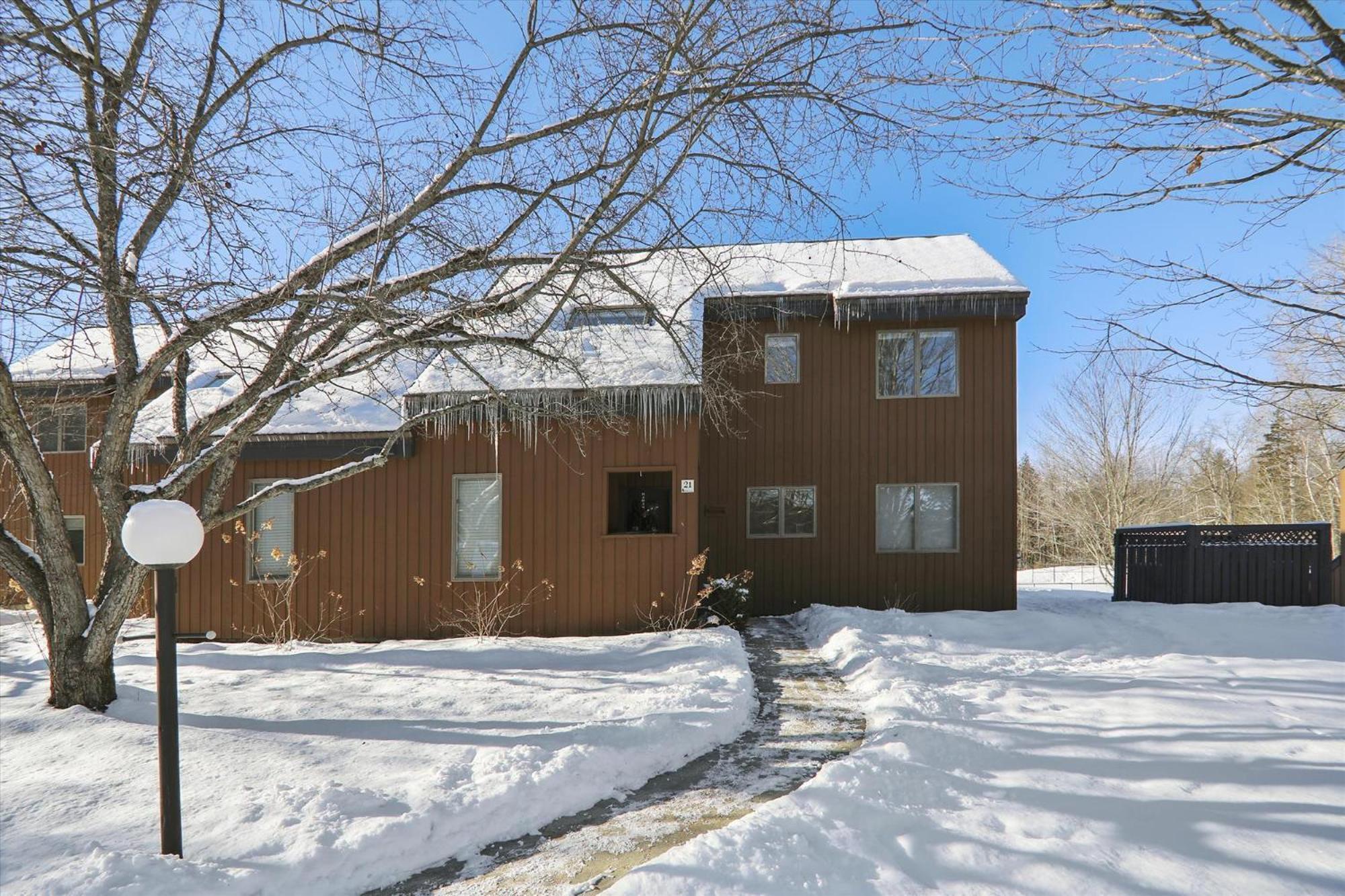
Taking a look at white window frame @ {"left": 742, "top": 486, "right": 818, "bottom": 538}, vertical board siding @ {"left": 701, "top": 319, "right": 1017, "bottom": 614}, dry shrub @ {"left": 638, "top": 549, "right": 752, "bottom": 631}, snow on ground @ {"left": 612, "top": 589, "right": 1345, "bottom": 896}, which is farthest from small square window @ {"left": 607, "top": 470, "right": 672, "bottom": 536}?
snow on ground @ {"left": 612, "top": 589, "right": 1345, "bottom": 896}

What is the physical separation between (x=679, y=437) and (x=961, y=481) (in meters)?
4.31

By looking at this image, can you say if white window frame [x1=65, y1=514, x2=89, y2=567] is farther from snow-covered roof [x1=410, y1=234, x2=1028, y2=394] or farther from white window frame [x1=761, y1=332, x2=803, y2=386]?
white window frame [x1=761, y1=332, x2=803, y2=386]

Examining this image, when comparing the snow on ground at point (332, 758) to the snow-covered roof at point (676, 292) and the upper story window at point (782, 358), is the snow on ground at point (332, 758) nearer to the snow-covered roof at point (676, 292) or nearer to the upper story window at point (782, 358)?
the snow-covered roof at point (676, 292)

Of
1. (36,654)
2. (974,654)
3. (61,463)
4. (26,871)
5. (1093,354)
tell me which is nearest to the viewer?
(26,871)

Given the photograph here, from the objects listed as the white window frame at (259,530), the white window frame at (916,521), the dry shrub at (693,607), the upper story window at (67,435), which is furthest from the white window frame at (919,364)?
the upper story window at (67,435)

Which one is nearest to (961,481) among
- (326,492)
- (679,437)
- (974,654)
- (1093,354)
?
(974,654)

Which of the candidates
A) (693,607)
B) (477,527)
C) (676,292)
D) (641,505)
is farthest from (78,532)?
(676,292)

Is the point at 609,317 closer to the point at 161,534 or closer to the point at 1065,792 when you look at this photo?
the point at 161,534

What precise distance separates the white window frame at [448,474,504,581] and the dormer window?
2.13 metres

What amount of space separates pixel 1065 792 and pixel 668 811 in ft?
6.60

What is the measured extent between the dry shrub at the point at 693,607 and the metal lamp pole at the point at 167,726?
5650mm

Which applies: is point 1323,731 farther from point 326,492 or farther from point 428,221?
point 326,492

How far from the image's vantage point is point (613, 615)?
8.49 metres

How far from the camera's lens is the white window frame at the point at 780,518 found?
10430 mm
